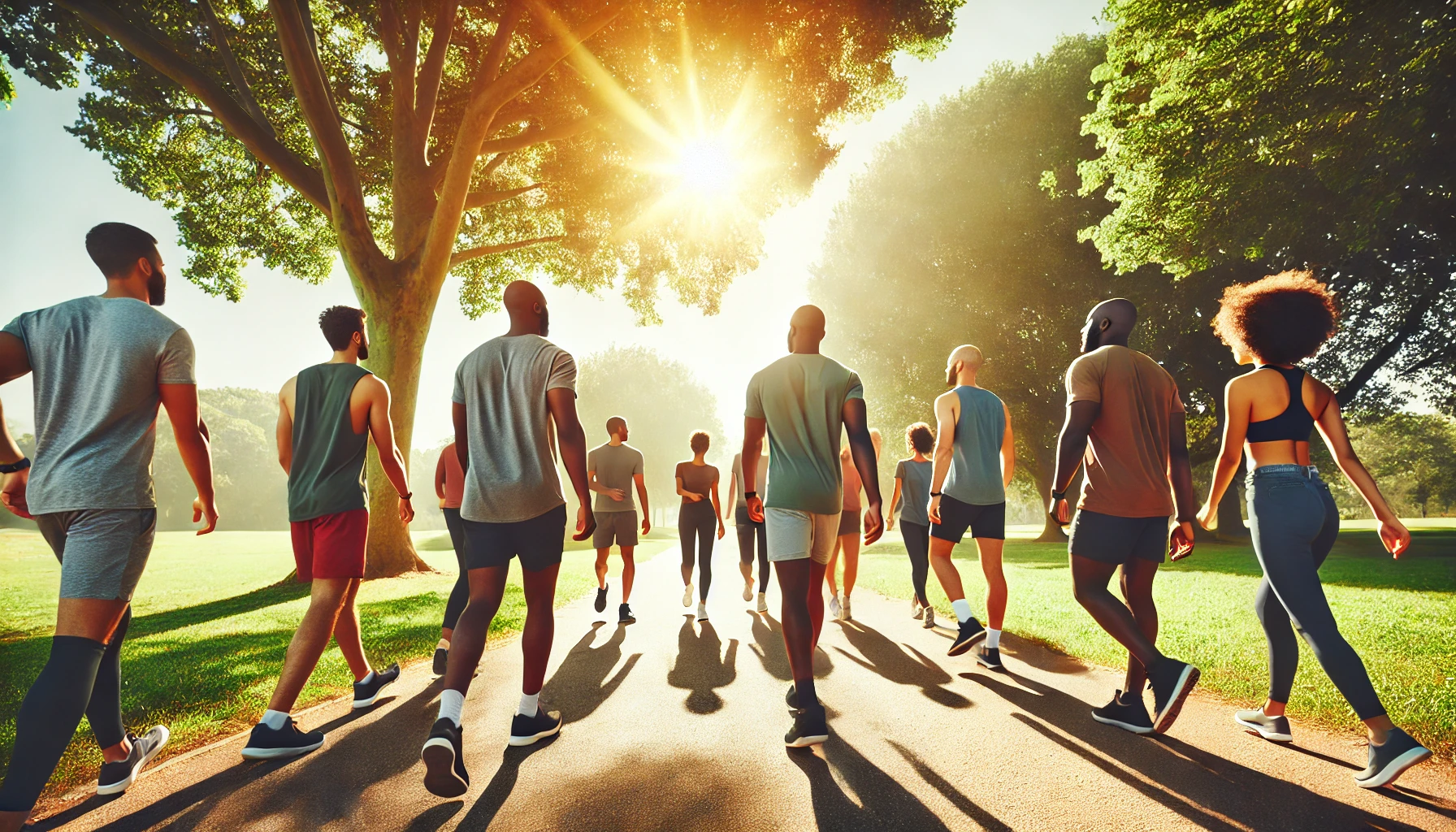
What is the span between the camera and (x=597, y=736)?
3375mm

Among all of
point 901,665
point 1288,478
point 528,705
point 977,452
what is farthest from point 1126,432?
point 528,705

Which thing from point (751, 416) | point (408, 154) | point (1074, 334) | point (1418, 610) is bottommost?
point (1418, 610)

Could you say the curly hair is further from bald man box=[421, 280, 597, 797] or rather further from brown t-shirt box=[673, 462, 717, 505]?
brown t-shirt box=[673, 462, 717, 505]

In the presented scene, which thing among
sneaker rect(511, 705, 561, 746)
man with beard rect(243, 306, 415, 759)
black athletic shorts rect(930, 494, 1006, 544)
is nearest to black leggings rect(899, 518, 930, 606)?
black athletic shorts rect(930, 494, 1006, 544)

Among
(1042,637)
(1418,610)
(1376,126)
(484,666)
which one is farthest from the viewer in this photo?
(1376,126)

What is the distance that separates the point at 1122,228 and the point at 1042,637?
32.5 feet

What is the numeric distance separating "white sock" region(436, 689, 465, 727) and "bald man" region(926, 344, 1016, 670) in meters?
3.68

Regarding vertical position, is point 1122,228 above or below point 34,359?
above

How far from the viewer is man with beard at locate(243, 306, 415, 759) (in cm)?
345

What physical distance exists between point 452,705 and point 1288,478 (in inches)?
173

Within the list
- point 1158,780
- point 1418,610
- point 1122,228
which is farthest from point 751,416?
point 1122,228

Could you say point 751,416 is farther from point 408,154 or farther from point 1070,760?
point 408,154

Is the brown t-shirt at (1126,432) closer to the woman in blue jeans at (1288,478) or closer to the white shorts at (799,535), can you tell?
the woman in blue jeans at (1288,478)

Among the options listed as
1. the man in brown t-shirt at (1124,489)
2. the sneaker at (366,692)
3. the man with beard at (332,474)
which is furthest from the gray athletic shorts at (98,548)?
the man in brown t-shirt at (1124,489)
